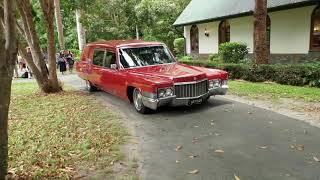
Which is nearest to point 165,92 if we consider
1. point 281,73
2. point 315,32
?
point 281,73

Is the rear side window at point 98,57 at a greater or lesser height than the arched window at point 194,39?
lesser

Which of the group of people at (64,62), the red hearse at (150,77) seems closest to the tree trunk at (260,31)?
the red hearse at (150,77)

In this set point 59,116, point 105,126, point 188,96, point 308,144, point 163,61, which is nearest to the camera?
point 308,144

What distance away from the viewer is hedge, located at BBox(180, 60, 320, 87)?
1282cm

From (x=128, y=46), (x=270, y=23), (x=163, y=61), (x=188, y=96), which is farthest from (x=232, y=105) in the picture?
(x=270, y=23)

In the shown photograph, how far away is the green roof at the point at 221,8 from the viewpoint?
17.3m

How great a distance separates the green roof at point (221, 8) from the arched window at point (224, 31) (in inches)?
48.7

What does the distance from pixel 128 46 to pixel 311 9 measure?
10875 mm

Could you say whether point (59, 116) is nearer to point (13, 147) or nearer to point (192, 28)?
point (13, 147)

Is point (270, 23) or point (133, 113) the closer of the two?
point (133, 113)

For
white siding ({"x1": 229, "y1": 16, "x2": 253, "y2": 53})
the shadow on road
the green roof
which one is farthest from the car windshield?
white siding ({"x1": 229, "y1": 16, "x2": 253, "y2": 53})

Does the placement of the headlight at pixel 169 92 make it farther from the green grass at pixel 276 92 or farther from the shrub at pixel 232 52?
the shrub at pixel 232 52

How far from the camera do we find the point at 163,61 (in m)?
10.4

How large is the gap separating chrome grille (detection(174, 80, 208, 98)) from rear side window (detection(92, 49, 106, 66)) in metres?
3.61
